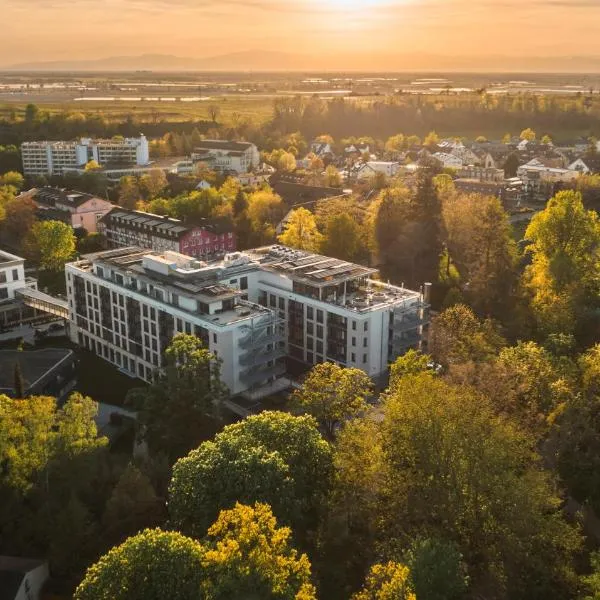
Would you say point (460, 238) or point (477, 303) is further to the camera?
point (460, 238)

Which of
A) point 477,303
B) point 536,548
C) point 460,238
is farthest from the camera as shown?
point 460,238

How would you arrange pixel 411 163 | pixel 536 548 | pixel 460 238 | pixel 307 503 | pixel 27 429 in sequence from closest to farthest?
pixel 536 548 < pixel 307 503 < pixel 27 429 < pixel 460 238 < pixel 411 163

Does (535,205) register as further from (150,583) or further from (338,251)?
(150,583)

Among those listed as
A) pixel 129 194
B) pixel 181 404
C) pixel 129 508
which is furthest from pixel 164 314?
pixel 129 194

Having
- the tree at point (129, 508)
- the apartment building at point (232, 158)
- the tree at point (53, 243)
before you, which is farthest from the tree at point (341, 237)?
the apartment building at point (232, 158)

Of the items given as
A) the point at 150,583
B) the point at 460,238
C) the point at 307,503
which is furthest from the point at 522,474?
the point at 460,238

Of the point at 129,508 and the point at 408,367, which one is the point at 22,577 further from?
the point at 408,367
